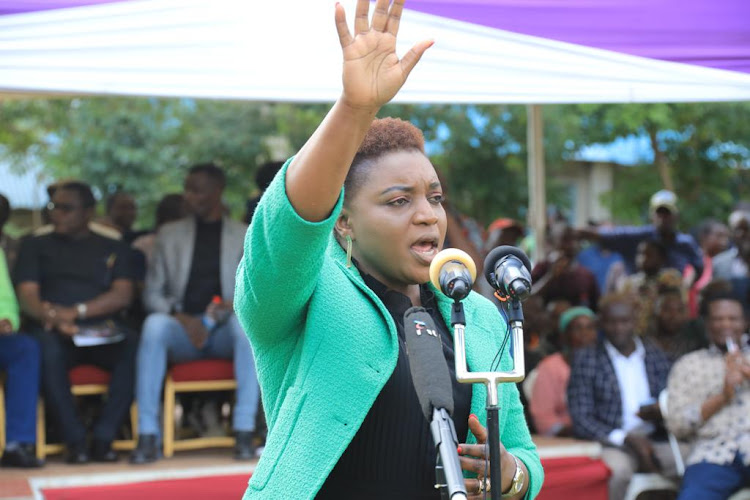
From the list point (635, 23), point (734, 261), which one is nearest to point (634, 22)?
point (635, 23)

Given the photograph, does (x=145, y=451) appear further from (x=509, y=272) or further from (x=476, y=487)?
(x=509, y=272)

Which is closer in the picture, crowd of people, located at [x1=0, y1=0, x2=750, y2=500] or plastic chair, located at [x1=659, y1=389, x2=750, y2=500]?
crowd of people, located at [x1=0, y1=0, x2=750, y2=500]

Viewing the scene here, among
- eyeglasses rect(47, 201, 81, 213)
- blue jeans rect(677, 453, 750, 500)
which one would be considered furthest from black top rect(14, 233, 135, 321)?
blue jeans rect(677, 453, 750, 500)

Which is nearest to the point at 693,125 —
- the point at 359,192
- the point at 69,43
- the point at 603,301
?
the point at 603,301

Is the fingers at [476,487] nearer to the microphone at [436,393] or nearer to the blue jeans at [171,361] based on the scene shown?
the microphone at [436,393]

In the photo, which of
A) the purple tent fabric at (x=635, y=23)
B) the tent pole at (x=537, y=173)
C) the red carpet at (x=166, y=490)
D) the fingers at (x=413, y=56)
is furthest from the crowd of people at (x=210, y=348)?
the fingers at (x=413, y=56)

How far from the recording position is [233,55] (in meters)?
5.09

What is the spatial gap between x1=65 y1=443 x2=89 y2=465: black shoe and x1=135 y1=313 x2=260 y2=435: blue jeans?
36 cm

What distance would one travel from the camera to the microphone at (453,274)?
74.5 inches

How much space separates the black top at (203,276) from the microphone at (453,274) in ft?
15.7

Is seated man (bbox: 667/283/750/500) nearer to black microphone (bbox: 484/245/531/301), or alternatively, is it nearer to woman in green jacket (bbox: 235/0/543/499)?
woman in green jacket (bbox: 235/0/543/499)

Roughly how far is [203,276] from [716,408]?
3.46 metres

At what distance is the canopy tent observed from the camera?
4.62 meters

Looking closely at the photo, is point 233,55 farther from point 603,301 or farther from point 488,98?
point 603,301
